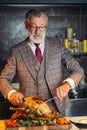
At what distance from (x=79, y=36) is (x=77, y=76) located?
8.03 feet

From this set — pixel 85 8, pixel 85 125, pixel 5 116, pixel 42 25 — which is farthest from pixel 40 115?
pixel 85 8

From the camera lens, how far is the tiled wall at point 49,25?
539cm

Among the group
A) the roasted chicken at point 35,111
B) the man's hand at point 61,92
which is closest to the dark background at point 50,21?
the man's hand at point 61,92

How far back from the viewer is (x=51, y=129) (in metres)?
2.49

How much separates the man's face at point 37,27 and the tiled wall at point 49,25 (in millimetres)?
2173

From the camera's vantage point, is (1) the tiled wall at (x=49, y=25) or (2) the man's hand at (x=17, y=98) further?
(1) the tiled wall at (x=49, y=25)

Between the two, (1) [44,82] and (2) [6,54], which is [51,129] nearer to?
(1) [44,82]

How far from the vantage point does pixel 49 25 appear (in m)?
5.53

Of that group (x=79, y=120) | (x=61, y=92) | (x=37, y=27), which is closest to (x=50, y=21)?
(x=37, y=27)

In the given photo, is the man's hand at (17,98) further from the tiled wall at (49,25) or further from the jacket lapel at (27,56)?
the tiled wall at (49,25)

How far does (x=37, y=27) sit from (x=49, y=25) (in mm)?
2397

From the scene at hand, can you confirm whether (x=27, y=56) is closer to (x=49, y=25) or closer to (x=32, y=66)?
(x=32, y=66)

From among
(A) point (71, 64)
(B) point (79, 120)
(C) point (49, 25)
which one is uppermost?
(C) point (49, 25)

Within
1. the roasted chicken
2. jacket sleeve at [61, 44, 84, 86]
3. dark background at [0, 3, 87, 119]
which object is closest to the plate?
the roasted chicken
